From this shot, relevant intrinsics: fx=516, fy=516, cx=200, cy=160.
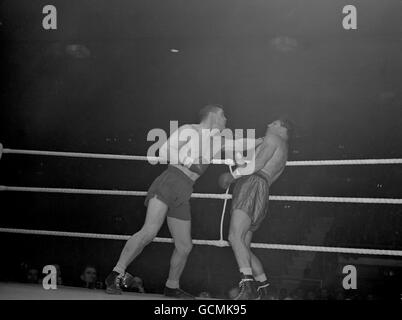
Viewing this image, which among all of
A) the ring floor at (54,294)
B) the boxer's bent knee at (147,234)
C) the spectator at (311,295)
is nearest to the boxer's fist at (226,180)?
the boxer's bent knee at (147,234)

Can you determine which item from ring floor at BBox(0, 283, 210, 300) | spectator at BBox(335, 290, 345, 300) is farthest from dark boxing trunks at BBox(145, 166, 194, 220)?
spectator at BBox(335, 290, 345, 300)

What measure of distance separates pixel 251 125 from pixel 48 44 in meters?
1.72

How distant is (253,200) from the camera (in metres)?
2.35

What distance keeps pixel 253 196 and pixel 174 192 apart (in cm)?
36

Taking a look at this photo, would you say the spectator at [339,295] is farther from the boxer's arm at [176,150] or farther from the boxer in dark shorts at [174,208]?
the boxer's arm at [176,150]

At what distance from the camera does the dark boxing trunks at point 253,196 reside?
233 cm

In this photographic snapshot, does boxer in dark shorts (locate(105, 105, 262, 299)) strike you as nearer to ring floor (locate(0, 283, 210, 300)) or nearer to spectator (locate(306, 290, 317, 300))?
ring floor (locate(0, 283, 210, 300))

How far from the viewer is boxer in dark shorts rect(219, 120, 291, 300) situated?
2246mm

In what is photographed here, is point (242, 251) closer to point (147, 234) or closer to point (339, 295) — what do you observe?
point (147, 234)

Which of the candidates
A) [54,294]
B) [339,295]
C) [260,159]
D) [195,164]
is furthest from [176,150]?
[339,295]

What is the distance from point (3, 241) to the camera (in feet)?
13.3

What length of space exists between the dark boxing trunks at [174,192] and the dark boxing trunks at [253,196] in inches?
8.8

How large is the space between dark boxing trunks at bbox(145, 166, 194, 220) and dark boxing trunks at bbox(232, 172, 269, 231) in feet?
0.73
